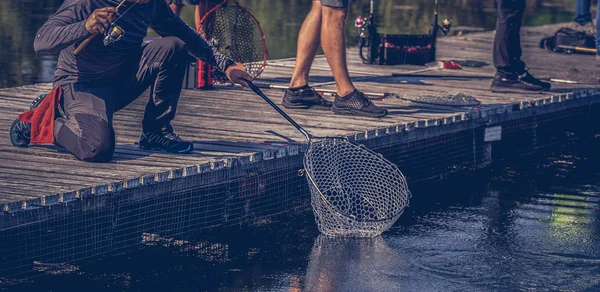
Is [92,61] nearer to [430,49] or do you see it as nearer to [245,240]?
[245,240]

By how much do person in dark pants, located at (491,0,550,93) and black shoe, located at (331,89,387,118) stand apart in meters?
1.72

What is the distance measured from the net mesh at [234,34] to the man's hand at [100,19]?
290cm

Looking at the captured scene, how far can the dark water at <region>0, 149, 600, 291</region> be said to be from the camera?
21.2ft

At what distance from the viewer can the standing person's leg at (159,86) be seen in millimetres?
7324

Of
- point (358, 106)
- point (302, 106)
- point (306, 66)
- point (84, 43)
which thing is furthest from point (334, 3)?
point (84, 43)

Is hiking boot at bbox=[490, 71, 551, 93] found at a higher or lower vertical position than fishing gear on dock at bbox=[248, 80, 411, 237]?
higher

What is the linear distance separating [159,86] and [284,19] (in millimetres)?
12126

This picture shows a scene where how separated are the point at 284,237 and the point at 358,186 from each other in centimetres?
67

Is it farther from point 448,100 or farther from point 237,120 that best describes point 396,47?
point 237,120

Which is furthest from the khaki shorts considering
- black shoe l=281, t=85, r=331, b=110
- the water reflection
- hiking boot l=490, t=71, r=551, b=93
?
hiking boot l=490, t=71, r=551, b=93

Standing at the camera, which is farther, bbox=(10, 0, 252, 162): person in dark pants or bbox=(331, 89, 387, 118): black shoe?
bbox=(331, 89, 387, 118): black shoe

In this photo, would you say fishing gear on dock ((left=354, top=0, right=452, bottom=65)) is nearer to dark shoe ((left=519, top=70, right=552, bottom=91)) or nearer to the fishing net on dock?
dark shoe ((left=519, top=70, right=552, bottom=91))

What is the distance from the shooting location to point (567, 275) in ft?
22.0

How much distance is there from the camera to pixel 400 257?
276 inches
